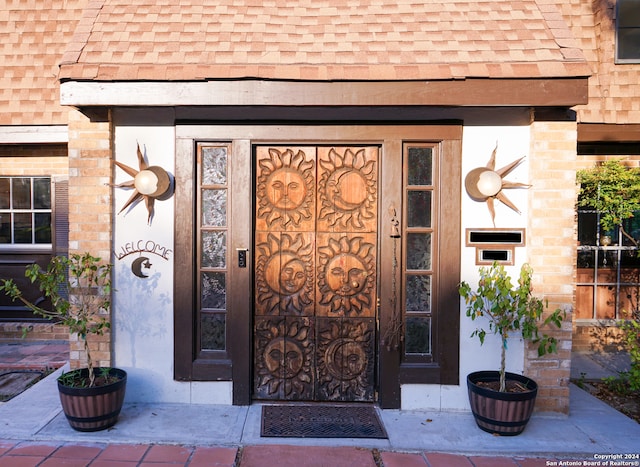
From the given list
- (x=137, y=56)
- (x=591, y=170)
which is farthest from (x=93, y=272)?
(x=591, y=170)

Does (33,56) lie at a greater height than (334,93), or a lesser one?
greater

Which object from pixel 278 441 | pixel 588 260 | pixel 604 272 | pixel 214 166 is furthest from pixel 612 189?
pixel 278 441

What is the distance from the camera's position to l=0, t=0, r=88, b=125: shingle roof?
17.5 ft

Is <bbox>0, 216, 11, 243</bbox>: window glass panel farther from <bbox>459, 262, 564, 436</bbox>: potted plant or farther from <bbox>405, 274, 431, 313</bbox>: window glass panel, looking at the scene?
<bbox>459, 262, 564, 436</bbox>: potted plant

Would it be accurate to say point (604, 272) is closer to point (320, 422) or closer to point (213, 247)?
point (320, 422)

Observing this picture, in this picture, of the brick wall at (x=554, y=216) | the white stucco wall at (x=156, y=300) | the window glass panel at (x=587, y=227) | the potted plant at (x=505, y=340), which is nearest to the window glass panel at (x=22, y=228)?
the white stucco wall at (x=156, y=300)

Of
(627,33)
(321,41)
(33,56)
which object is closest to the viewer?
(321,41)

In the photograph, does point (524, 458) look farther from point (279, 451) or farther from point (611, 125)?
point (611, 125)

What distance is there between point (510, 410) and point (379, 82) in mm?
2706

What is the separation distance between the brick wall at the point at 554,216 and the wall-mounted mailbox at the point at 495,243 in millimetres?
142

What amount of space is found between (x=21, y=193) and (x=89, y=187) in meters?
3.05

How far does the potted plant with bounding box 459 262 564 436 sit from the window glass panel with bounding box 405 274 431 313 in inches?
13.0

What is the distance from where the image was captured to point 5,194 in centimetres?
616

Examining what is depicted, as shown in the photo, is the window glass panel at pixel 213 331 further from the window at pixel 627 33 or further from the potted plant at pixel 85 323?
the window at pixel 627 33
